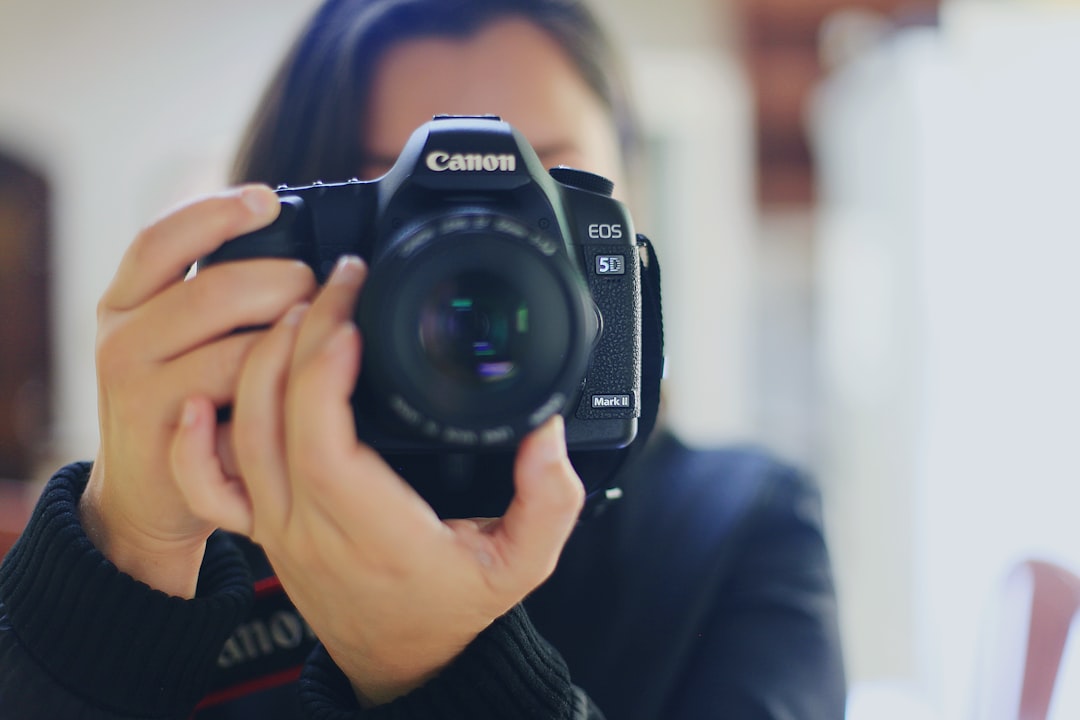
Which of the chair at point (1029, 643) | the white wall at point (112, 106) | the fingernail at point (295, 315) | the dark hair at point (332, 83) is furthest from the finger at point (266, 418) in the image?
the white wall at point (112, 106)

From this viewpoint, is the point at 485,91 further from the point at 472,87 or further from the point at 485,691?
the point at 485,691

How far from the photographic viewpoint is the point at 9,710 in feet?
0.87

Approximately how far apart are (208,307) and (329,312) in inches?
1.6

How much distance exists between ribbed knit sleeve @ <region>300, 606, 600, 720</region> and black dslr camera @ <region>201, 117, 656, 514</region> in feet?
0.17

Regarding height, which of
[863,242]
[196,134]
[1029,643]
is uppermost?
[196,134]

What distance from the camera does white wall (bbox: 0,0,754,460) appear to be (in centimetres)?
76

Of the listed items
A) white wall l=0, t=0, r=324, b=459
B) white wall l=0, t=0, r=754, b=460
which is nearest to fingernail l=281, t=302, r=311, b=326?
white wall l=0, t=0, r=754, b=460

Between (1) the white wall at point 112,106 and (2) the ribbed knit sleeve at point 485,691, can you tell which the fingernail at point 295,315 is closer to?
(2) the ribbed knit sleeve at point 485,691

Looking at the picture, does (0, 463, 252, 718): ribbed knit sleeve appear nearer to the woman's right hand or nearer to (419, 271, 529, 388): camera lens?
the woman's right hand

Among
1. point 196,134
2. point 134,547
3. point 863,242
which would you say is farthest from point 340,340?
point 863,242

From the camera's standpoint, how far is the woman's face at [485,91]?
39cm

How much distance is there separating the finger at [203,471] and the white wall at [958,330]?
2.02 ft

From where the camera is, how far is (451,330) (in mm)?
240

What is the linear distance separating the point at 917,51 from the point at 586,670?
0.92 m
